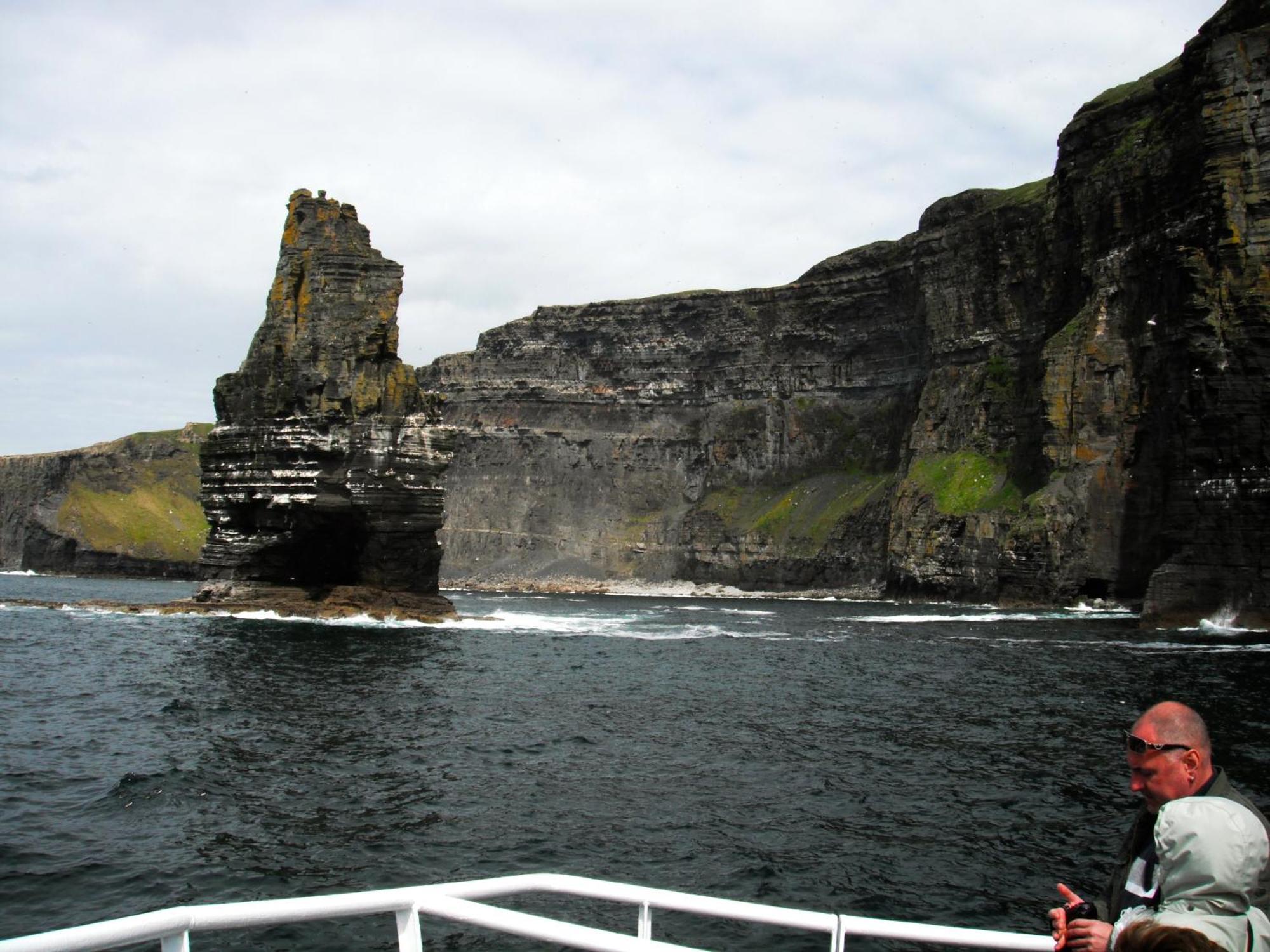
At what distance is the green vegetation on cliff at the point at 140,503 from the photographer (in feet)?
525

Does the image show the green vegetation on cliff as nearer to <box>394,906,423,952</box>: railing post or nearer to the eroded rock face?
the eroded rock face

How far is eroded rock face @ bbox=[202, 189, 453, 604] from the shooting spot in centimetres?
6172

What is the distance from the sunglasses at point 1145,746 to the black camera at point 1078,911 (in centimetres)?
87

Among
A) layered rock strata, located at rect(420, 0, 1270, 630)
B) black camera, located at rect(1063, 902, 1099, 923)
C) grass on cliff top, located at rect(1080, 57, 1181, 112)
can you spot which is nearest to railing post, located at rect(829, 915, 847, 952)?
black camera, located at rect(1063, 902, 1099, 923)

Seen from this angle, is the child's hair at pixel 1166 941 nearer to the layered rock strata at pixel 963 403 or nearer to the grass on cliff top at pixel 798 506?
the layered rock strata at pixel 963 403

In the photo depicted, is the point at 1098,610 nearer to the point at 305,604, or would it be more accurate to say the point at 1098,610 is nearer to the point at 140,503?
the point at 305,604

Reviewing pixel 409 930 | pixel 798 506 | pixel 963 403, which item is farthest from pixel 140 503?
pixel 409 930

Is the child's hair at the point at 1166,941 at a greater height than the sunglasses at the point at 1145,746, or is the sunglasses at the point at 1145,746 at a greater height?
the sunglasses at the point at 1145,746

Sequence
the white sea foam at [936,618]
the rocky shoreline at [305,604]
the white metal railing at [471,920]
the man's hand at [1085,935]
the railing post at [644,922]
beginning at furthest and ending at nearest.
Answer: the white sea foam at [936,618], the rocky shoreline at [305,604], the railing post at [644,922], the man's hand at [1085,935], the white metal railing at [471,920]

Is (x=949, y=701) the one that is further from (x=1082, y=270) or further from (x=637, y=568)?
(x=637, y=568)

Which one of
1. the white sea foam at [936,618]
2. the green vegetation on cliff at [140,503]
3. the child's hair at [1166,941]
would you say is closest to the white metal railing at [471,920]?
the child's hair at [1166,941]

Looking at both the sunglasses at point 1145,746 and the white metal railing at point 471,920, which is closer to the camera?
the white metal railing at point 471,920

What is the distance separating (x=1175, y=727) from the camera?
5.80 m

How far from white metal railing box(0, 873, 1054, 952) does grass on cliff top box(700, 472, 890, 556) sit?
422 ft
